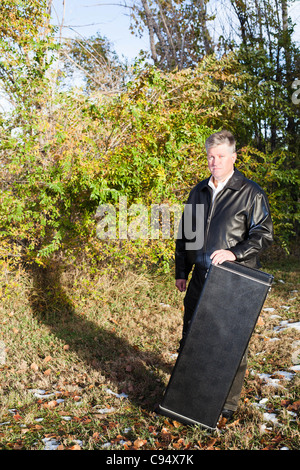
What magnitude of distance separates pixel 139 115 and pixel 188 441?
3619mm

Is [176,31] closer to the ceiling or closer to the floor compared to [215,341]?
closer to the ceiling

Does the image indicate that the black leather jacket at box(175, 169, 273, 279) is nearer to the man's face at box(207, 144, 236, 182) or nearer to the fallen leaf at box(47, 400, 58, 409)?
the man's face at box(207, 144, 236, 182)

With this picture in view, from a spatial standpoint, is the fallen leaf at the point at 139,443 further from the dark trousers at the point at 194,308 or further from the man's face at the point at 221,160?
the man's face at the point at 221,160

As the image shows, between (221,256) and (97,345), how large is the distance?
2726 mm

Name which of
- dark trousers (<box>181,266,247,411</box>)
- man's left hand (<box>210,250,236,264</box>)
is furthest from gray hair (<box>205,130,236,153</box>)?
dark trousers (<box>181,266,247,411</box>)

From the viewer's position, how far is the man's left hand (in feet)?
8.62

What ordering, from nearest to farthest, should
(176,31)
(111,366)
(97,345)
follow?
(111,366) → (97,345) → (176,31)

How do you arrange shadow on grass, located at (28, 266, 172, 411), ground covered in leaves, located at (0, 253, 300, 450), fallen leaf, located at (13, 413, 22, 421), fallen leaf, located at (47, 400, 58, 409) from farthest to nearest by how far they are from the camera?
1. shadow on grass, located at (28, 266, 172, 411)
2. fallen leaf, located at (47, 400, 58, 409)
3. fallen leaf, located at (13, 413, 22, 421)
4. ground covered in leaves, located at (0, 253, 300, 450)

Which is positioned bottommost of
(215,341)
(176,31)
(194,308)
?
(215,341)

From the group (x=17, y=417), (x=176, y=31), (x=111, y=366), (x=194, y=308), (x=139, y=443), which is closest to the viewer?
(x=139, y=443)

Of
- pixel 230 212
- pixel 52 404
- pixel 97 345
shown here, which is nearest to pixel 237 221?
pixel 230 212

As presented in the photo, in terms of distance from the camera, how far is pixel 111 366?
4.24 metres

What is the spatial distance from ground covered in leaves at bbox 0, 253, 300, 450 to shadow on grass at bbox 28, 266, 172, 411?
0.05 feet

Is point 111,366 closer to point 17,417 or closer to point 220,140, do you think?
point 17,417
